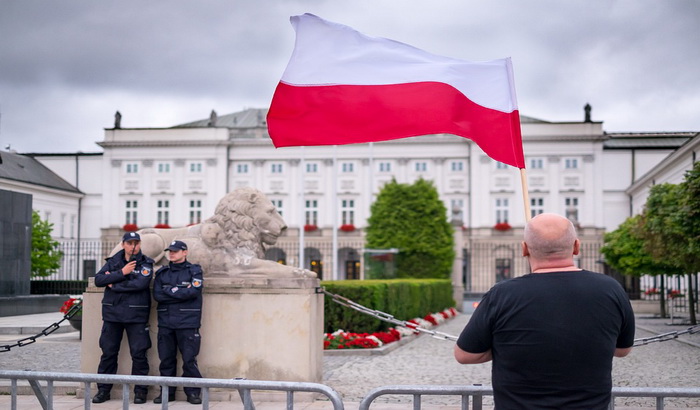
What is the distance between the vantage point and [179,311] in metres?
7.74

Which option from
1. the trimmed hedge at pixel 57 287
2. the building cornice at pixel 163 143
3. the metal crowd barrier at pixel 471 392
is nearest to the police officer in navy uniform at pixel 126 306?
the metal crowd barrier at pixel 471 392

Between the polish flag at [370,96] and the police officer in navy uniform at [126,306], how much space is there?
2.48 meters

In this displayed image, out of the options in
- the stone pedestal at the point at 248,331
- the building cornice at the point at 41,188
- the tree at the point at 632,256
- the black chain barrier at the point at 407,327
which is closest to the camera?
the black chain barrier at the point at 407,327

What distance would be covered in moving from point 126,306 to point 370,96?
341 cm

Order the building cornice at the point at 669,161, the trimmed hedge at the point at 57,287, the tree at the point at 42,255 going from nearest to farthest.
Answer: the trimmed hedge at the point at 57,287 < the building cornice at the point at 669,161 < the tree at the point at 42,255

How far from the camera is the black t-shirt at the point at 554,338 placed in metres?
3.18

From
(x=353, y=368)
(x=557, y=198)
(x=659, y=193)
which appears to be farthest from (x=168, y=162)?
(x=353, y=368)

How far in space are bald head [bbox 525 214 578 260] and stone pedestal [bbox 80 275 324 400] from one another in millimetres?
5201

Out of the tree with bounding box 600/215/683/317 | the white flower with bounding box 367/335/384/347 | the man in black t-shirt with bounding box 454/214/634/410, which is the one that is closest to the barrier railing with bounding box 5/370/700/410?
the man in black t-shirt with bounding box 454/214/634/410

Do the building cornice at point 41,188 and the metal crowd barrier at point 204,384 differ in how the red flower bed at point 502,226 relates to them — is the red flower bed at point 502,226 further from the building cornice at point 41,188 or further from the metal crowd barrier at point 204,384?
the metal crowd barrier at point 204,384

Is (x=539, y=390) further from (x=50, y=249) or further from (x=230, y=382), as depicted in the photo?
(x=50, y=249)

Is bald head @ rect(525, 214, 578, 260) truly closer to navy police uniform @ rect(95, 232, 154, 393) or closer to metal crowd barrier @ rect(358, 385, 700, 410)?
metal crowd barrier @ rect(358, 385, 700, 410)

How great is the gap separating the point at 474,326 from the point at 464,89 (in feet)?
10.6

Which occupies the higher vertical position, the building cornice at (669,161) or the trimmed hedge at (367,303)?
the building cornice at (669,161)
